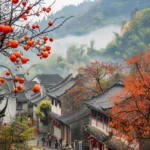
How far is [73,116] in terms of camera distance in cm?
4147

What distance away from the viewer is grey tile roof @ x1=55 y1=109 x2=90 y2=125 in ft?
130

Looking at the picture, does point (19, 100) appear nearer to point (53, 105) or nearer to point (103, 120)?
point (53, 105)

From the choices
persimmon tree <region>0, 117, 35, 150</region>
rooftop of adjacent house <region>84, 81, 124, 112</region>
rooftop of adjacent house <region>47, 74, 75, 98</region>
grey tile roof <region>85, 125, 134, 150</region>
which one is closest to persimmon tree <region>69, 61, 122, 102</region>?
rooftop of adjacent house <region>47, 74, 75, 98</region>

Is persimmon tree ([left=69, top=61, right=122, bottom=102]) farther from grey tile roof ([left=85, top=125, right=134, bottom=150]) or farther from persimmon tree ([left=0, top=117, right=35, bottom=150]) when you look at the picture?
persimmon tree ([left=0, top=117, right=35, bottom=150])

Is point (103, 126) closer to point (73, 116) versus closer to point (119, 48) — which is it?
point (73, 116)

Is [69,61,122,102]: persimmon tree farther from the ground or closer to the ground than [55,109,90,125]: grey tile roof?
farther from the ground

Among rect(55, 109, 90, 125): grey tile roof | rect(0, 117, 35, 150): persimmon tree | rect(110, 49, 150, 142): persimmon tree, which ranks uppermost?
rect(55, 109, 90, 125): grey tile roof

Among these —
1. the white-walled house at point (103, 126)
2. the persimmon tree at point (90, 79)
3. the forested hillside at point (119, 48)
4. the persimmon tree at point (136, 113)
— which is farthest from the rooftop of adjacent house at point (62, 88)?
the forested hillside at point (119, 48)

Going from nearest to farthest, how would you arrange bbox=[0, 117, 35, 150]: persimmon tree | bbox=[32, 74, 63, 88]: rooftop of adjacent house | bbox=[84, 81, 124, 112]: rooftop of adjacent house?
bbox=[0, 117, 35, 150]: persimmon tree, bbox=[84, 81, 124, 112]: rooftop of adjacent house, bbox=[32, 74, 63, 88]: rooftop of adjacent house

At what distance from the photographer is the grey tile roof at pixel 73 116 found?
130 ft

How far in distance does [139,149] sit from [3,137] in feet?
32.8

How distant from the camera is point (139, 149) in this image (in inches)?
898

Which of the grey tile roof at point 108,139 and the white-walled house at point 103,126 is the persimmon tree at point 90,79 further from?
the grey tile roof at point 108,139

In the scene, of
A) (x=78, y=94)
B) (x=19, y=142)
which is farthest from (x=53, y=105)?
(x=19, y=142)
